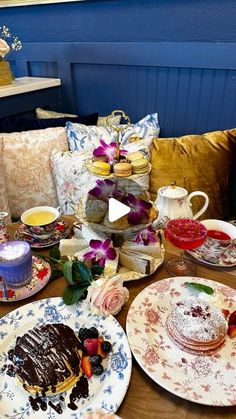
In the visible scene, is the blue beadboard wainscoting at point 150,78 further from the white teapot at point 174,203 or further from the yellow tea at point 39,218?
the yellow tea at point 39,218

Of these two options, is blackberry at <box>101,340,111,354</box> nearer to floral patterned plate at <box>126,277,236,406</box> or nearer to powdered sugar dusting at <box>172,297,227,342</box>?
floral patterned plate at <box>126,277,236,406</box>

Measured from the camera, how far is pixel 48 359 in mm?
645

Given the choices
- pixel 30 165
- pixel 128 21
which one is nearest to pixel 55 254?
pixel 30 165

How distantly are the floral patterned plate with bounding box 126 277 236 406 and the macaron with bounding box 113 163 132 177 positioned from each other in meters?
0.32

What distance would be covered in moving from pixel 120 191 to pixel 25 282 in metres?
0.37

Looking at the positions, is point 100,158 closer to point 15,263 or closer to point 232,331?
point 15,263

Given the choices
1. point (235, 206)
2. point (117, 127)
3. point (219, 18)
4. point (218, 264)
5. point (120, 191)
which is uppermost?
point (219, 18)

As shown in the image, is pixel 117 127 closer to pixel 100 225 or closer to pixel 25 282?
pixel 100 225

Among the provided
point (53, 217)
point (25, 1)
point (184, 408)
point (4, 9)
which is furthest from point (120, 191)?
point (4, 9)

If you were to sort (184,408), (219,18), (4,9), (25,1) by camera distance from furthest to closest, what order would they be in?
(4,9), (25,1), (219,18), (184,408)

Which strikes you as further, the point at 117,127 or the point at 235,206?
the point at 235,206

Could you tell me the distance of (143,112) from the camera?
184 cm

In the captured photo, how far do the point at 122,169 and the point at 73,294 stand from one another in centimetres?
35

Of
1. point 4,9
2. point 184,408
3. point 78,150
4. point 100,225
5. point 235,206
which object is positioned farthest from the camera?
point 4,9
